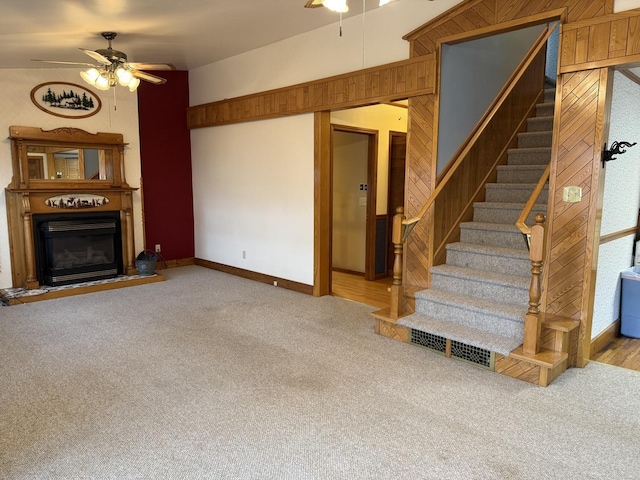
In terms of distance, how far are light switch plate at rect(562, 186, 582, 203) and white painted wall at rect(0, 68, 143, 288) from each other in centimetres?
542

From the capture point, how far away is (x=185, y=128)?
7043 mm

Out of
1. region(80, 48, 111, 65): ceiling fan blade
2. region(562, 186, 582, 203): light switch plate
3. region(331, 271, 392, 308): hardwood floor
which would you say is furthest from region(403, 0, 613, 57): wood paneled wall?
region(80, 48, 111, 65): ceiling fan blade

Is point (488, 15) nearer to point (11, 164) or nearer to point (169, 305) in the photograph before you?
point (169, 305)

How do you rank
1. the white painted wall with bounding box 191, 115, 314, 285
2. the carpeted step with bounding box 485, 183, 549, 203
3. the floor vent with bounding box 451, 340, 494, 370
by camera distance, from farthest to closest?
the white painted wall with bounding box 191, 115, 314, 285 < the carpeted step with bounding box 485, 183, 549, 203 < the floor vent with bounding box 451, 340, 494, 370

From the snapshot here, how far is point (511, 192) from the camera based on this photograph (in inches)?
182

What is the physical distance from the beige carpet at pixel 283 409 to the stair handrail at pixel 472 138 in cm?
105

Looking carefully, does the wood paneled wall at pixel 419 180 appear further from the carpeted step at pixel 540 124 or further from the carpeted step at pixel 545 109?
the carpeted step at pixel 545 109

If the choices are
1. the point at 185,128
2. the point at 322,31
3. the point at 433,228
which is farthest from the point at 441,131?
the point at 185,128

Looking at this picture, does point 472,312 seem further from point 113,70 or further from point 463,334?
point 113,70

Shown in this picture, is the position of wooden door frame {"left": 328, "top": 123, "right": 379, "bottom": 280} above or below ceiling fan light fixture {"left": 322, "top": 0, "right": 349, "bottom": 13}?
below

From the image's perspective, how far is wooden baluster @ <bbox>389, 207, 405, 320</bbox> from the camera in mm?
3816

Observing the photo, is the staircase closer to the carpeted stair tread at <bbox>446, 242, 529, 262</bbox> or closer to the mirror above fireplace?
the carpeted stair tread at <bbox>446, 242, 529, 262</bbox>

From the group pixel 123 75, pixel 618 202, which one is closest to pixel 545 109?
pixel 618 202

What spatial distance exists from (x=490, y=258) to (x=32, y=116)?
5471mm
